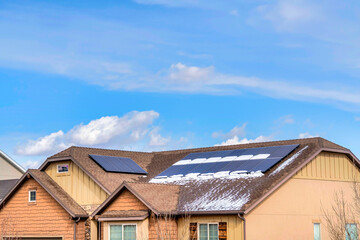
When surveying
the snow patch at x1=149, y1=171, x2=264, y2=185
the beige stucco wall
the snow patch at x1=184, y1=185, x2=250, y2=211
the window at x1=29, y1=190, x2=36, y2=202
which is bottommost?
the snow patch at x1=184, y1=185, x2=250, y2=211

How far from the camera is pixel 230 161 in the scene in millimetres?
34094

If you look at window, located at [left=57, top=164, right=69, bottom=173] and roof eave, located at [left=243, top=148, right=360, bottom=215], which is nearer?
roof eave, located at [left=243, top=148, right=360, bottom=215]

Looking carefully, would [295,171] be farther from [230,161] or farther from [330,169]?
[230,161]

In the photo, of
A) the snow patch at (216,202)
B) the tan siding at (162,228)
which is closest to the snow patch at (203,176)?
the snow patch at (216,202)

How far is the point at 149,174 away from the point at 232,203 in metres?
10.5

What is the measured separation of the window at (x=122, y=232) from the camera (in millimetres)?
30062

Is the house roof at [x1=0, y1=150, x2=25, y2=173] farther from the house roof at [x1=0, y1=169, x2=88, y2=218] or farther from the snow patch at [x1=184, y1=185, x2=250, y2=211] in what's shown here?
the snow patch at [x1=184, y1=185, x2=250, y2=211]

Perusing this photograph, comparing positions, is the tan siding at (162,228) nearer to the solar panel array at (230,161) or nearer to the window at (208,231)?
the window at (208,231)

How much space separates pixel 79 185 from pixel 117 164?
2.86m

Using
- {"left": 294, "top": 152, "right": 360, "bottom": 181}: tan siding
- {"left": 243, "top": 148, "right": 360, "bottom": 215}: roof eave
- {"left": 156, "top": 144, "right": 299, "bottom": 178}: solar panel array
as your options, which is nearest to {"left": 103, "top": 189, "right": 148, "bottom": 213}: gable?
{"left": 156, "top": 144, "right": 299, "bottom": 178}: solar panel array

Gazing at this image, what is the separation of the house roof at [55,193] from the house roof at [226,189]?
269 centimetres

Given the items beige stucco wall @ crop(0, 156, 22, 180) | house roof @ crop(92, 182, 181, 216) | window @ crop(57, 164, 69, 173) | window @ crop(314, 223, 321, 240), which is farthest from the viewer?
beige stucco wall @ crop(0, 156, 22, 180)

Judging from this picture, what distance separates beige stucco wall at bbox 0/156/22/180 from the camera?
55312mm

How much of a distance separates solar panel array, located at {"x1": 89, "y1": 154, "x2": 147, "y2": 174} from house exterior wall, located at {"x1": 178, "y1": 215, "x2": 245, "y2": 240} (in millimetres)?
7932
